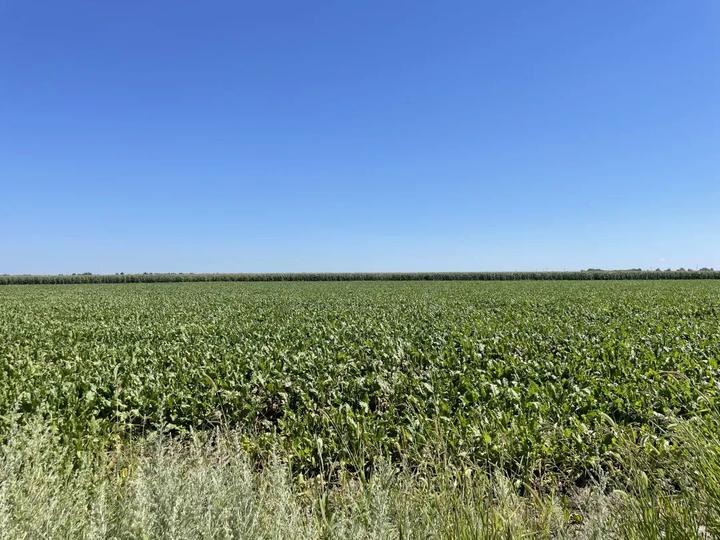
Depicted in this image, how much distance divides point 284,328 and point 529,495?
939 centimetres

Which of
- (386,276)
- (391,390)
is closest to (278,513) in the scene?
(391,390)

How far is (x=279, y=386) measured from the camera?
6727mm

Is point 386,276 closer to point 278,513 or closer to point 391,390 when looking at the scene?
point 391,390

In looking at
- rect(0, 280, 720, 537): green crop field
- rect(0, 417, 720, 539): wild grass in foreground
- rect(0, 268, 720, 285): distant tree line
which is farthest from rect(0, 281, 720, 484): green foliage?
rect(0, 268, 720, 285): distant tree line

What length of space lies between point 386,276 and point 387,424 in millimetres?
89155

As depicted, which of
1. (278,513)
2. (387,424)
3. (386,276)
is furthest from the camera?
(386,276)

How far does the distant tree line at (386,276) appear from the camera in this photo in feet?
258

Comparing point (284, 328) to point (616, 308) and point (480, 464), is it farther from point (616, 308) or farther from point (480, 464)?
point (616, 308)


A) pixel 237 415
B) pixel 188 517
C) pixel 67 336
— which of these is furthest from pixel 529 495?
pixel 67 336

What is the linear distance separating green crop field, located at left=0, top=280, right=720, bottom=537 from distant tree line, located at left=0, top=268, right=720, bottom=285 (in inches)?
2984

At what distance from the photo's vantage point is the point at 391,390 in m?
6.41

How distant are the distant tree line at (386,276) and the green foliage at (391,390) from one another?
74.6 m

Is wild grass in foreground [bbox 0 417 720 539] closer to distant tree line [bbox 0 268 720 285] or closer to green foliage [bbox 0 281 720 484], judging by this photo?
green foliage [bbox 0 281 720 484]

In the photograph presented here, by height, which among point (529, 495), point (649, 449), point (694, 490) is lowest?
point (529, 495)
